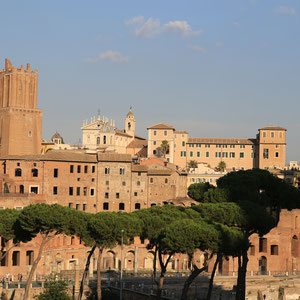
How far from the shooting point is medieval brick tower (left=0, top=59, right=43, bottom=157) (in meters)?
85.8

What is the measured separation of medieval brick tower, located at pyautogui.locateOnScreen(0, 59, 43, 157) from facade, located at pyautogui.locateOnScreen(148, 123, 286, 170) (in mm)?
30078

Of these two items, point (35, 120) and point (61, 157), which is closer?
point (61, 157)

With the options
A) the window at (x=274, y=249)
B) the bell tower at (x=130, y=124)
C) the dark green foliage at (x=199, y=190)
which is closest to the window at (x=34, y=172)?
the dark green foliage at (x=199, y=190)

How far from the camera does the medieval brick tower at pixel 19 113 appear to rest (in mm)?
85812

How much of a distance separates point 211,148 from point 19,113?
132ft

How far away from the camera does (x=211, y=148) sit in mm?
117562

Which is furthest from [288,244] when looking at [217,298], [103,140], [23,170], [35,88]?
[103,140]

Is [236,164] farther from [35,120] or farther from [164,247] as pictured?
[164,247]

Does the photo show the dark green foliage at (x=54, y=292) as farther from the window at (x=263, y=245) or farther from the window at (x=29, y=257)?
the window at (x=263, y=245)

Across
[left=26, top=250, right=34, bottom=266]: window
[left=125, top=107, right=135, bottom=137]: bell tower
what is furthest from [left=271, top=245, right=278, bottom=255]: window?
[left=125, top=107, right=135, bottom=137]: bell tower

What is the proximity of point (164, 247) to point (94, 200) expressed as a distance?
120ft

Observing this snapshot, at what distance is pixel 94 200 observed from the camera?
83.3 m

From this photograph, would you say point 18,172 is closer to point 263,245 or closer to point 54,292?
point 263,245

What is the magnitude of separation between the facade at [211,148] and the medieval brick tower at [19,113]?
98.7 ft
